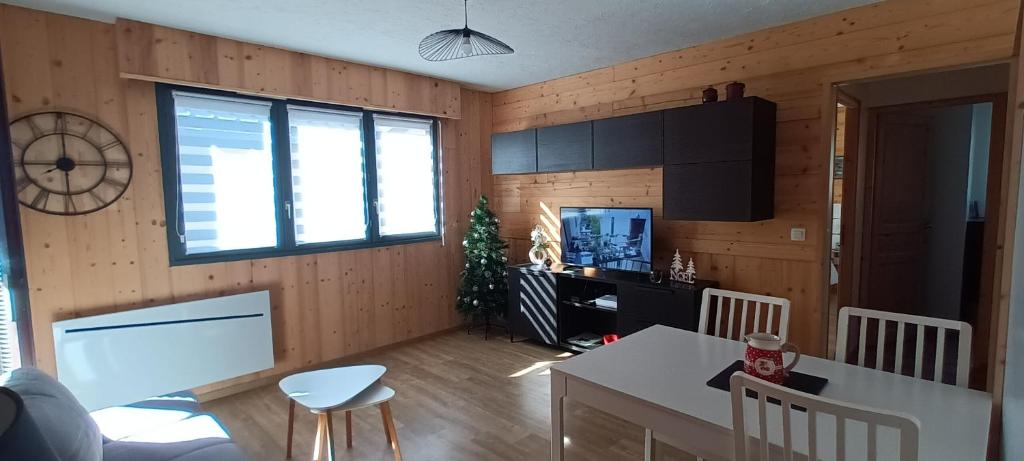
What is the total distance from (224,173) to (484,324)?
9.12 ft

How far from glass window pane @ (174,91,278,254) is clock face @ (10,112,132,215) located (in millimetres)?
372

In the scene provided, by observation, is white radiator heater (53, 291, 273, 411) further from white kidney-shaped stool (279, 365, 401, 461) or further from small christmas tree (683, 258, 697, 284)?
small christmas tree (683, 258, 697, 284)

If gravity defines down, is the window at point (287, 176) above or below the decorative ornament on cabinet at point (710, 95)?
below

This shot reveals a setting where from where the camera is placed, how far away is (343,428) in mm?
2902

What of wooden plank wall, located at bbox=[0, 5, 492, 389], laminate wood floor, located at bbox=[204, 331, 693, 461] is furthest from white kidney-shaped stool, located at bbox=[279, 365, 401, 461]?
wooden plank wall, located at bbox=[0, 5, 492, 389]

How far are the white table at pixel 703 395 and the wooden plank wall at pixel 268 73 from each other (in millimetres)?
3056

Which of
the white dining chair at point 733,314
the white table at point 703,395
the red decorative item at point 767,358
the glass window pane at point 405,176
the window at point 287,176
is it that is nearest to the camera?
the white table at point 703,395

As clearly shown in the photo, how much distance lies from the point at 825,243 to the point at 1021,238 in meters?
2.09

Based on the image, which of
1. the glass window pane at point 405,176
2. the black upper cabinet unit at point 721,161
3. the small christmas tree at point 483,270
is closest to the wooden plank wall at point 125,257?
the glass window pane at point 405,176

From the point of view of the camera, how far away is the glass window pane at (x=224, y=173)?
3.29m

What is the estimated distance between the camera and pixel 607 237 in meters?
3.97

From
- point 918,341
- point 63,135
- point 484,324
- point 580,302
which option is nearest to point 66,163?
point 63,135

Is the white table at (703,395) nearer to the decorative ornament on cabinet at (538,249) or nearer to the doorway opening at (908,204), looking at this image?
the decorative ornament on cabinet at (538,249)

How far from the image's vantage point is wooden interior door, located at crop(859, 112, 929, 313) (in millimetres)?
4059
